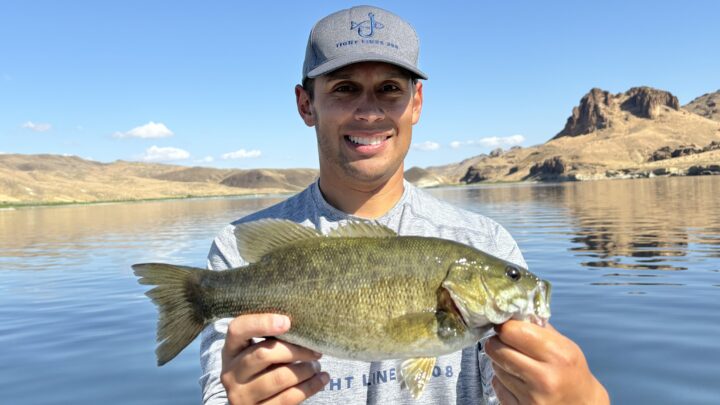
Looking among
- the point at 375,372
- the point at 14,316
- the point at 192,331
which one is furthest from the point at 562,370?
the point at 14,316

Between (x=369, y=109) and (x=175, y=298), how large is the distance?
6.13 ft

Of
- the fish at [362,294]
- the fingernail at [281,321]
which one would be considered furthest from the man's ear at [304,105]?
the fingernail at [281,321]

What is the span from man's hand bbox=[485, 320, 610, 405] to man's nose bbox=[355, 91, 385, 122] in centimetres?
181

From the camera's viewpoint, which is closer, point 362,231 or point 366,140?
point 362,231

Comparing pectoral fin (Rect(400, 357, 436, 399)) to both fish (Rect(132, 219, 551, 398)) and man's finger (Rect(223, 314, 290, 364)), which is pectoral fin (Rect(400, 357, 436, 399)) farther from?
man's finger (Rect(223, 314, 290, 364))

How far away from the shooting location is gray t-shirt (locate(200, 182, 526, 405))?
12.5 feet

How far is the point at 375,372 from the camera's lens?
387 centimetres

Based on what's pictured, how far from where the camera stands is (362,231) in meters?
3.43

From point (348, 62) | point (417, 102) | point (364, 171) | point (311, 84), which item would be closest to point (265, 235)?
point (364, 171)

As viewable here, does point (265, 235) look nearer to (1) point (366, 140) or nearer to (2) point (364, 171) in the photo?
(2) point (364, 171)

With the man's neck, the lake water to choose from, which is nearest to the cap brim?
the man's neck

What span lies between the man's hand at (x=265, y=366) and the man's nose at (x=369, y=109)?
1.67 meters

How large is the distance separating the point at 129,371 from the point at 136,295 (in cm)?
637

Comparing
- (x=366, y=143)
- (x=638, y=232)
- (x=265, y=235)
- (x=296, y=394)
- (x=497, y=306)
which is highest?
(x=366, y=143)
